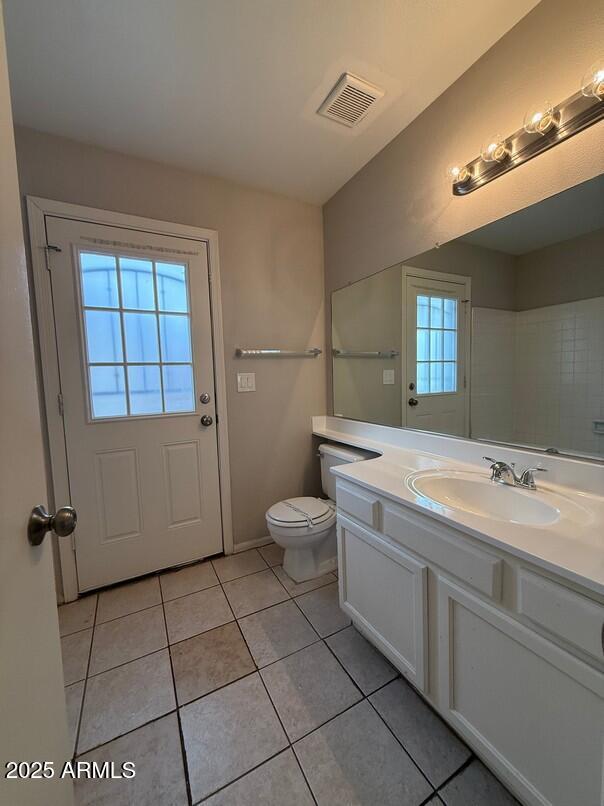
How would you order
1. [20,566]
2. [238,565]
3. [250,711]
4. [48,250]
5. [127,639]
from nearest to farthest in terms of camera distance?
[20,566]
[250,711]
[127,639]
[48,250]
[238,565]

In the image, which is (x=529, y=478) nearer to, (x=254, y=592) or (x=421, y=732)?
(x=421, y=732)

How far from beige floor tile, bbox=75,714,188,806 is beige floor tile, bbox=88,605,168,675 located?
0.36 meters

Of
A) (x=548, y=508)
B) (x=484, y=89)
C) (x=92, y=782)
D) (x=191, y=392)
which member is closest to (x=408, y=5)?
(x=484, y=89)

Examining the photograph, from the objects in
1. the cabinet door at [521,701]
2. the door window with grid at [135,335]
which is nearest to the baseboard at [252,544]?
the door window with grid at [135,335]

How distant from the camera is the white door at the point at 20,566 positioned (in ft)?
1.67

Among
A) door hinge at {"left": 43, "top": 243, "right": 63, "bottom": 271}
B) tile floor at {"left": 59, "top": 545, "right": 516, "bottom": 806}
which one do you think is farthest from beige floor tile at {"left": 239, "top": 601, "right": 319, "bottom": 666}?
door hinge at {"left": 43, "top": 243, "right": 63, "bottom": 271}

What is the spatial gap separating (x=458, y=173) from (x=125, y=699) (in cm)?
247

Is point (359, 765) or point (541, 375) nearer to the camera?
point (359, 765)

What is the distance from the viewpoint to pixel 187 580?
6.36 feet

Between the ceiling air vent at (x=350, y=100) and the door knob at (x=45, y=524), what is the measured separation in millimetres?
1845

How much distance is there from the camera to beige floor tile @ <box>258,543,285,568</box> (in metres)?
2.08

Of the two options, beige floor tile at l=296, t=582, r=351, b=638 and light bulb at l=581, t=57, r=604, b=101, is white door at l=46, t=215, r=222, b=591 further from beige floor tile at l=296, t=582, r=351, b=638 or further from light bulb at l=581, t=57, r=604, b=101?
light bulb at l=581, t=57, r=604, b=101

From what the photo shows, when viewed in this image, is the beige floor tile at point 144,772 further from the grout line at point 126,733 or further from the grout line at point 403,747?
the grout line at point 403,747

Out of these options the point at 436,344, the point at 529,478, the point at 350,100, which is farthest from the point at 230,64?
the point at 529,478
